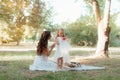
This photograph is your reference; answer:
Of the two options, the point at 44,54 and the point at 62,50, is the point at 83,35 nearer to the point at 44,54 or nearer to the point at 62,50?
the point at 62,50

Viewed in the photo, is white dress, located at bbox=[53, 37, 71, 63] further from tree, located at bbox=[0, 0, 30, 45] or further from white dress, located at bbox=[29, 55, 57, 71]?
tree, located at bbox=[0, 0, 30, 45]

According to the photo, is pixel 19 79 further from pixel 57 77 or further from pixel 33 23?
pixel 33 23

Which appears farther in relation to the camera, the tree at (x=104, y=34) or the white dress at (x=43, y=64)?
the tree at (x=104, y=34)

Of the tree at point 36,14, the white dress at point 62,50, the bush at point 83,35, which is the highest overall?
the tree at point 36,14

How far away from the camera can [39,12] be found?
43750 millimetres

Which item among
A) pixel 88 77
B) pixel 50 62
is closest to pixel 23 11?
pixel 50 62

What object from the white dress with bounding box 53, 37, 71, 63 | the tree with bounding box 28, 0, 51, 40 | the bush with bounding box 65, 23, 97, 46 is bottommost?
the bush with bounding box 65, 23, 97, 46

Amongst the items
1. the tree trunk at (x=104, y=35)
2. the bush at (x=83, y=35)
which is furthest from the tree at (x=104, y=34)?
the bush at (x=83, y=35)

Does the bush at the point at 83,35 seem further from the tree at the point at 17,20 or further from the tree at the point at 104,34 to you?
the tree at the point at 104,34

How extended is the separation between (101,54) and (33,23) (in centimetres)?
2293

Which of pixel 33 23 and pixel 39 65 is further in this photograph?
pixel 33 23

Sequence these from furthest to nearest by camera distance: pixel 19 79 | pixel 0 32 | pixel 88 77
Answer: pixel 0 32, pixel 88 77, pixel 19 79

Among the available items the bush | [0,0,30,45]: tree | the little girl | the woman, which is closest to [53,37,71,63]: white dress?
the little girl

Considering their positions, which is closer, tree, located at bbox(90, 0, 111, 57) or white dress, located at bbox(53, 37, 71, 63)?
white dress, located at bbox(53, 37, 71, 63)
